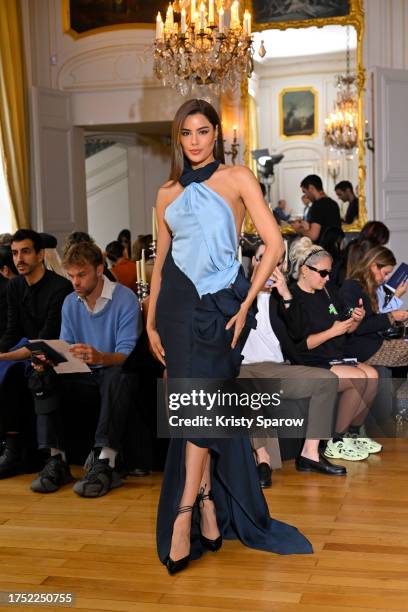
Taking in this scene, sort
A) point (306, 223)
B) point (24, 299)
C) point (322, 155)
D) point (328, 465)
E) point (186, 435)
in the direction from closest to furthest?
point (186, 435) < point (328, 465) < point (24, 299) < point (306, 223) < point (322, 155)

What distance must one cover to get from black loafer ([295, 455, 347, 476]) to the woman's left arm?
5.28ft

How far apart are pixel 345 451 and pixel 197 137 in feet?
7.45

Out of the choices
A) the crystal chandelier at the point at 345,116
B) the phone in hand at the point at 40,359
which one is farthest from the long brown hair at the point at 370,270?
the crystal chandelier at the point at 345,116

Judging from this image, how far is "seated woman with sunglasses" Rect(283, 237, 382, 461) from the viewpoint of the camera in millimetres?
4680

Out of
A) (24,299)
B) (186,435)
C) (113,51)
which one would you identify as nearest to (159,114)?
(113,51)

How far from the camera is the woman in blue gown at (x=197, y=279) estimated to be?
9.89ft

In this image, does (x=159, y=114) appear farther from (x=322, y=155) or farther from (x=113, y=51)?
(x=322, y=155)

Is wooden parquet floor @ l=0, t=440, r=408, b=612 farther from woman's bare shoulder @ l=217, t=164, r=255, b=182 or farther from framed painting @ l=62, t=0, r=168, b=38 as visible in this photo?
framed painting @ l=62, t=0, r=168, b=38

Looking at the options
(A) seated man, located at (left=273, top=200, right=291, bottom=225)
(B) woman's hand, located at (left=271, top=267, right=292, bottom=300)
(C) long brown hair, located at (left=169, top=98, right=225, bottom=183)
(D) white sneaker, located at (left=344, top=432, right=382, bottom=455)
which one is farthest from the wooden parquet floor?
(A) seated man, located at (left=273, top=200, right=291, bottom=225)

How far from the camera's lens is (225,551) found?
130 inches

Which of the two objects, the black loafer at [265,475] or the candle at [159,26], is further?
the candle at [159,26]

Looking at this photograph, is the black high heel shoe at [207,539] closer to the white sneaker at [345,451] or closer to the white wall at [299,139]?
the white sneaker at [345,451]

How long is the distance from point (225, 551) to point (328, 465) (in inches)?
49.0

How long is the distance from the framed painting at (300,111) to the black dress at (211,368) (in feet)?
20.2
